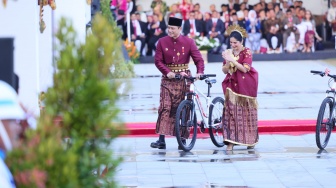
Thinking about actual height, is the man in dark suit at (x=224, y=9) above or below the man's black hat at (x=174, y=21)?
below

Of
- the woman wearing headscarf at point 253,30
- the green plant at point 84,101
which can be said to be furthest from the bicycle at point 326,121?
the woman wearing headscarf at point 253,30

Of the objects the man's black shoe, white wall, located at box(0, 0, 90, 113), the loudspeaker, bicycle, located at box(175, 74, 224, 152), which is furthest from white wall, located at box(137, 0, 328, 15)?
the loudspeaker

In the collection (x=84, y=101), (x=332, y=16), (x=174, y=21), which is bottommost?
(x=332, y=16)

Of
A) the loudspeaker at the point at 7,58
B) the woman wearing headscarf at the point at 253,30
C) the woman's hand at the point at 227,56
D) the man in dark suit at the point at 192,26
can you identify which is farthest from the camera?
the woman wearing headscarf at the point at 253,30

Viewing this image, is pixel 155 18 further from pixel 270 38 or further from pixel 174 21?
pixel 174 21

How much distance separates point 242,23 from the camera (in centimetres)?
3284

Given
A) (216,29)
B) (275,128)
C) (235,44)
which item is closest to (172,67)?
(235,44)

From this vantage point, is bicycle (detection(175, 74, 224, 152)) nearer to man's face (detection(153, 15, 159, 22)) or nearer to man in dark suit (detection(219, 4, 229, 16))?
man's face (detection(153, 15, 159, 22))

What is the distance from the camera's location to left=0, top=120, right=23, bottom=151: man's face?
462 cm

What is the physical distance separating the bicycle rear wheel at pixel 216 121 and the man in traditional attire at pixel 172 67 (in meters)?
0.46

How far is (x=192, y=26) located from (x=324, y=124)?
19.4 meters

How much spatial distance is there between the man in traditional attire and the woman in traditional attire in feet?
1.66

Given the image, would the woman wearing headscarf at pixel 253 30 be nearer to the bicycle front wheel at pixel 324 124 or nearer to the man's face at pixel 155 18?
the man's face at pixel 155 18

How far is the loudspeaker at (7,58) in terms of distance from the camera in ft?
16.6
